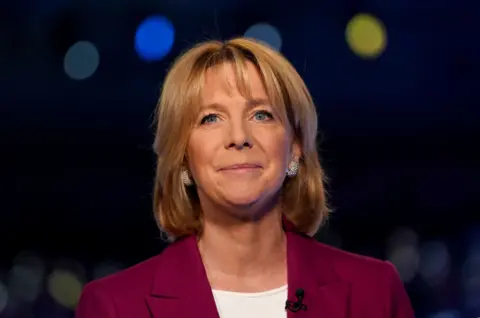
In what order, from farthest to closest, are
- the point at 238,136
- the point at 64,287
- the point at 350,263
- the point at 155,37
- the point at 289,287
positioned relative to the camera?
1. the point at 64,287
2. the point at 155,37
3. the point at 350,263
4. the point at 289,287
5. the point at 238,136

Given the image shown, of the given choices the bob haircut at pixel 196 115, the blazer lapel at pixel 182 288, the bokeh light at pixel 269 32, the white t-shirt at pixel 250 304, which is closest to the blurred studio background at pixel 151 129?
the bokeh light at pixel 269 32

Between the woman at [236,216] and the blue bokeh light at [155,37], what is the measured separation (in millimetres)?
1279

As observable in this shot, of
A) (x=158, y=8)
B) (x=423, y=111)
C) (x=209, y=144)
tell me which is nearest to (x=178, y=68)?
(x=209, y=144)

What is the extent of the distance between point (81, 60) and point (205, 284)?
1599 mm

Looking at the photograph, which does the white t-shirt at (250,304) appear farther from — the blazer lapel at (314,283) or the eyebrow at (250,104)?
the eyebrow at (250,104)

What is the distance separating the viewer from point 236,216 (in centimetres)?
233

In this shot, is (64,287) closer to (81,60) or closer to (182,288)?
(81,60)

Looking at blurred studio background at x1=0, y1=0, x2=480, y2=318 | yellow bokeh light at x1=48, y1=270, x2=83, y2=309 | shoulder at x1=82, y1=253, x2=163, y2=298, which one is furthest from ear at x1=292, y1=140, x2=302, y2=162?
yellow bokeh light at x1=48, y1=270, x2=83, y2=309

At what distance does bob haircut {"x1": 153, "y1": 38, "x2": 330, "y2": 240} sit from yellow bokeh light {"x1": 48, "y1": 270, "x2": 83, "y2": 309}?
1.35 m

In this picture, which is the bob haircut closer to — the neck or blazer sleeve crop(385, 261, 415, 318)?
the neck

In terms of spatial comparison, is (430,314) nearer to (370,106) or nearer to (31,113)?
(370,106)

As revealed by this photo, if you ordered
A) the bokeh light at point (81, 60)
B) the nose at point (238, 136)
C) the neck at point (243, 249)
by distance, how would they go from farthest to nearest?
the bokeh light at point (81, 60) → the neck at point (243, 249) → the nose at point (238, 136)

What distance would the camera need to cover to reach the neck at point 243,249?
2348 mm

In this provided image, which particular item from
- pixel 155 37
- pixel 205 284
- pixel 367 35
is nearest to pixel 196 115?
pixel 205 284
